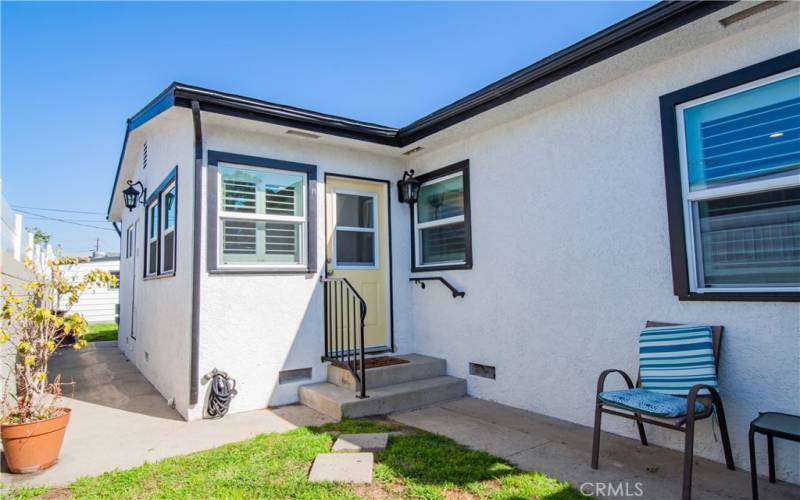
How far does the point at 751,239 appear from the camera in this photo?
2.82m

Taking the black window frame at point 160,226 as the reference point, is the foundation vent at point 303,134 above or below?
above

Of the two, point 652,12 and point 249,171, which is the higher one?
point 652,12

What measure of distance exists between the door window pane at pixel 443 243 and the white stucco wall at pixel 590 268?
290 mm

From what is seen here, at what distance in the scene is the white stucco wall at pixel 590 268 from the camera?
273cm

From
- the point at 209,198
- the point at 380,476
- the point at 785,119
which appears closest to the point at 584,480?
the point at 380,476

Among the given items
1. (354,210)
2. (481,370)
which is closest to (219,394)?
(354,210)

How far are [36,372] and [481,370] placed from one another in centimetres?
395

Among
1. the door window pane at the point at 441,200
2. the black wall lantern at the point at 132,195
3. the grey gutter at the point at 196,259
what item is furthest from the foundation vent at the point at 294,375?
the black wall lantern at the point at 132,195

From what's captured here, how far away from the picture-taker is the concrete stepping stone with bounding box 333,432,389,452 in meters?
3.13

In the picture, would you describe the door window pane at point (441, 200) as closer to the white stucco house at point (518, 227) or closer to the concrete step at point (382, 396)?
the white stucco house at point (518, 227)

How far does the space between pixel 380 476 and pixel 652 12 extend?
355 centimetres

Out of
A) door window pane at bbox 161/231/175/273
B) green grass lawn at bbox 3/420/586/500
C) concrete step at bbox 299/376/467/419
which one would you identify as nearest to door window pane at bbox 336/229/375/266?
concrete step at bbox 299/376/467/419

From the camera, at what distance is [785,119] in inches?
105

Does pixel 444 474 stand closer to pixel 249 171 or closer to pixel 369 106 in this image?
pixel 249 171
